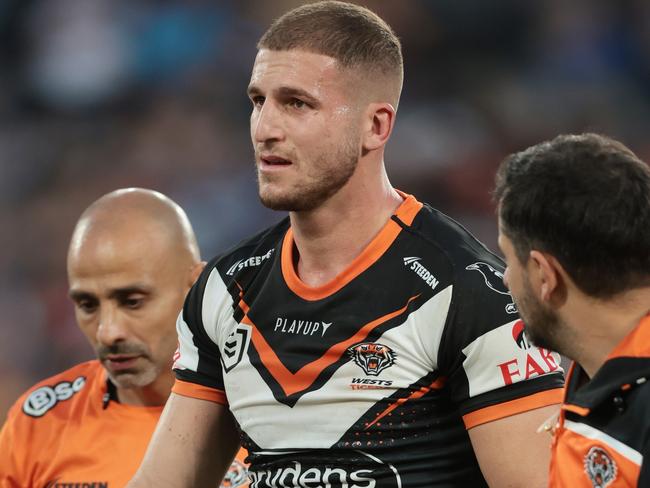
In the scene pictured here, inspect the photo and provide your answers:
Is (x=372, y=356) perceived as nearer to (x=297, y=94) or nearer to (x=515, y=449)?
(x=515, y=449)

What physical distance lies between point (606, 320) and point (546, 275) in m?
0.16

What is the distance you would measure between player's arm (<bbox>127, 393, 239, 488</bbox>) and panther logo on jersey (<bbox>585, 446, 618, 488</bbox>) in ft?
4.29

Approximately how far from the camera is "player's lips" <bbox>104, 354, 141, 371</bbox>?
14.9 feet

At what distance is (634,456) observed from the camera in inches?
98.6

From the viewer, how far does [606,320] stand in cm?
268

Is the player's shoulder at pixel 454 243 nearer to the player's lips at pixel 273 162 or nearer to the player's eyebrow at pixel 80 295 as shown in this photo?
the player's lips at pixel 273 162

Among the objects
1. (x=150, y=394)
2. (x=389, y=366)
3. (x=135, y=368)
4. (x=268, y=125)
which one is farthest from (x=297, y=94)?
(x=150, y=394)

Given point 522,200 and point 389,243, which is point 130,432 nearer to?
point 389,243

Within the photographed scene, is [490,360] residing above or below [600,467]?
above

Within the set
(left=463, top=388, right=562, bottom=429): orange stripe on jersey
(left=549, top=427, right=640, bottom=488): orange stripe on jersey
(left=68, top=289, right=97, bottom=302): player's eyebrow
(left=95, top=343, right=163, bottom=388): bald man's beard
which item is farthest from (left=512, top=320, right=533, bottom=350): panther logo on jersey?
(left=68, top=289, right=97, bottom=302): player's eyebrow

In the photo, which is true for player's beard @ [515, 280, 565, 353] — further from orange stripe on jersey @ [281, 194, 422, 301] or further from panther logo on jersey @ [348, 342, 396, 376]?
orange stripe on jersey @ [281, 194, 422, 301]

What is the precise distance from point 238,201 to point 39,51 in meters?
2.47

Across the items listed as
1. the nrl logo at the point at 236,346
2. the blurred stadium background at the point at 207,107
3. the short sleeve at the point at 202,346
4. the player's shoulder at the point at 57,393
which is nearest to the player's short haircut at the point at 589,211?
the nrl logo at the point at 236,346

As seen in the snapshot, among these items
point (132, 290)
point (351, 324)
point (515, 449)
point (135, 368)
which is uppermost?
point (132, 290)
